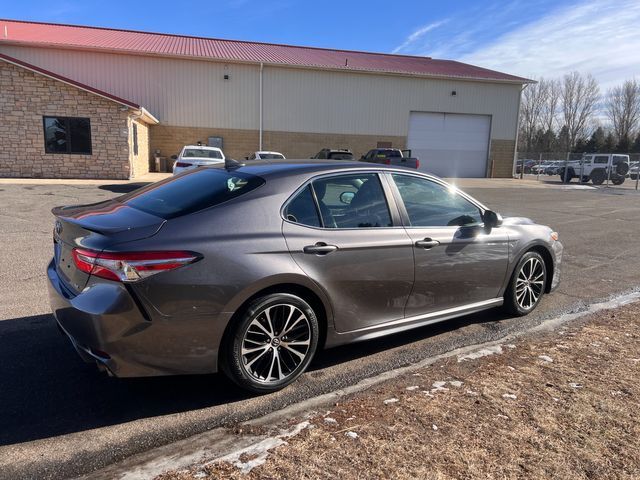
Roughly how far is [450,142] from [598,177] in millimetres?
10100

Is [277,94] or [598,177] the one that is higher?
[277,94]

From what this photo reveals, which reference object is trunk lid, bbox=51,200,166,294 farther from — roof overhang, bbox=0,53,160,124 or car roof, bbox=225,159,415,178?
roof overhang, bbox=0,53,160,124

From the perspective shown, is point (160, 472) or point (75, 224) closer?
point (160, 472)

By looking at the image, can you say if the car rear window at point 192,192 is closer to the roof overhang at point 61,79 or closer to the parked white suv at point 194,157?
the parked white suv at point 194,157

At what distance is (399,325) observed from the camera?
3.92 metres

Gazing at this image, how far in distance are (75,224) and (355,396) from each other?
2192mm

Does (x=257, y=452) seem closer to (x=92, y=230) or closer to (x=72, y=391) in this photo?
(x=72, y=391)

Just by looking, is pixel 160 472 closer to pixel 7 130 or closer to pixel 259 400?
pixel 259 400

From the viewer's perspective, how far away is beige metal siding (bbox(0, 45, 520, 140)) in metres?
27.7

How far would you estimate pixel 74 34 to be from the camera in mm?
30406

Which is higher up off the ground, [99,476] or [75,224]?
[75,224]

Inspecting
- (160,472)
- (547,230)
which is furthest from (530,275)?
(160,472)

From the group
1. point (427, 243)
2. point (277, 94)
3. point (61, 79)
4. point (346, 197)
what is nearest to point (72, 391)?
point (346, 197)

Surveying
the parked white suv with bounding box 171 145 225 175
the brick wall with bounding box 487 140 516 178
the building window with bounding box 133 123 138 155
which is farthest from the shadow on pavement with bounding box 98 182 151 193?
the brick wall with bounding box 487 140 516 178
